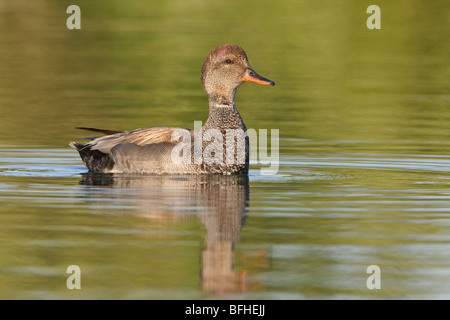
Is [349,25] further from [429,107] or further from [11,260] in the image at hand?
[11,260]

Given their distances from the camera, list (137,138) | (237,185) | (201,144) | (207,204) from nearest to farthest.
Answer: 1. (207,204)
2. (237,185)
3. (201,144)
4. (137,138)

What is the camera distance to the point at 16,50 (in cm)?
3022

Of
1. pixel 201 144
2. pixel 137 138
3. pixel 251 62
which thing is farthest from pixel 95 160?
pixel 251 62

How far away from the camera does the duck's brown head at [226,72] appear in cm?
1340

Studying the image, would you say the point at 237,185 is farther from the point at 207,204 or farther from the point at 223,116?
the point at 207,204

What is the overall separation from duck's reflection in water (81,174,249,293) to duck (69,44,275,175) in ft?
0.50

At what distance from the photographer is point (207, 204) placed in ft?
36.3

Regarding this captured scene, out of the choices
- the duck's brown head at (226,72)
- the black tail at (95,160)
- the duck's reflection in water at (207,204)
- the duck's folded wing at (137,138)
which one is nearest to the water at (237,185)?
the duck's reflection in water at (207,204)

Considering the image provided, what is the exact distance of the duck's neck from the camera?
43.7ft

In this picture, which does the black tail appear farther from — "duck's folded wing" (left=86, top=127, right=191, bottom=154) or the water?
the water

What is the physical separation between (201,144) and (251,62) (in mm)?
14285

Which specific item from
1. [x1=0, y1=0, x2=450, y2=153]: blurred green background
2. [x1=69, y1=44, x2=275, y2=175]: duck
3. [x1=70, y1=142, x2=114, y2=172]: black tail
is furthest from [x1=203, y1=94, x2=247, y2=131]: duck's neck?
[x1=0, y1=0, x2=450, y2=153]: blurred green background

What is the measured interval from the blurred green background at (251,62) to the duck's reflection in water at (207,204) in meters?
3.51

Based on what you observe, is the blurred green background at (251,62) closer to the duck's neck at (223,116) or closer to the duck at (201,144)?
the duck at (201,144)
